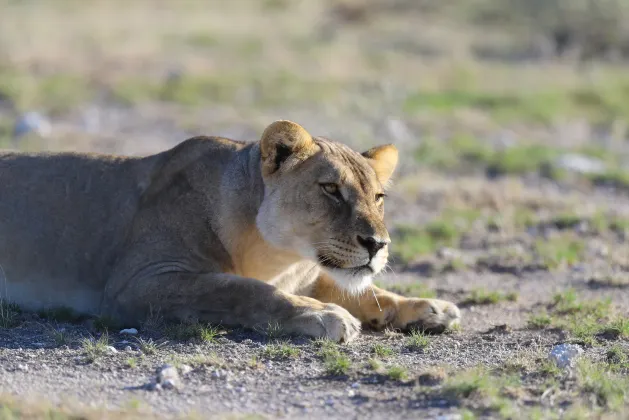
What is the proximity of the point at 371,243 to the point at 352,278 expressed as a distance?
23 cm

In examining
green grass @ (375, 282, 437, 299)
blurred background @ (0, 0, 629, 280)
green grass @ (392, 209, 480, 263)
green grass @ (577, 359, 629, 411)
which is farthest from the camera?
blurred background @ (0, 0, 629, 280)

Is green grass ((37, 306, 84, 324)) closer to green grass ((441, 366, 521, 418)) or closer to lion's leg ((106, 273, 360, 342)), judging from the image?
lion's leg ((106, 273, 360, 342))

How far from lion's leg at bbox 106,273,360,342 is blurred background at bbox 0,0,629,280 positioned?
11.0 ft

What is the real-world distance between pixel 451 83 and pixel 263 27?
25.1 ft

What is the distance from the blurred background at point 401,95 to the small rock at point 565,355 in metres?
3.42

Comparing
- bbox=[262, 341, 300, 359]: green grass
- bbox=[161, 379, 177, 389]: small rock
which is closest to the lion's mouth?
bbox=[262, 341, 300, 359]: green grass

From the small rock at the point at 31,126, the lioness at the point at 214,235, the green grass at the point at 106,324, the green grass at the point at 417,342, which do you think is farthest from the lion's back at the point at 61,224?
the small rock at the point at 31,126

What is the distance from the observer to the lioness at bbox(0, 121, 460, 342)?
6207mm

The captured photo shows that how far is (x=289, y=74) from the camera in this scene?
64.7 ft

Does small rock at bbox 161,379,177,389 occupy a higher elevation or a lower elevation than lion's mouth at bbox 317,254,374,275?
lower

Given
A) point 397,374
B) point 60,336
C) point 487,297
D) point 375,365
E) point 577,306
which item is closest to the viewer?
point 397,374

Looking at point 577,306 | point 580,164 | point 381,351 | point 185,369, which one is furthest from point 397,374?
point 580,164

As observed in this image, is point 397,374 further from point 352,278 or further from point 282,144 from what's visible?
point 282,144

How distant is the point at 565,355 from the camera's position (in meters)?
5.83
